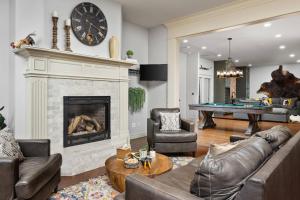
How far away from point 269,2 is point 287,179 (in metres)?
3.37

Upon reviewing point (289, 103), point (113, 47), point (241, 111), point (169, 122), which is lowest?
point (169, 122)

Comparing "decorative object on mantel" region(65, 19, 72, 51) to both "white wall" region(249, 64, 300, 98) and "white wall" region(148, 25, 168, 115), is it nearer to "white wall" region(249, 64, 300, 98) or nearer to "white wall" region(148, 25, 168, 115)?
"white wall" region(148, 25, 168, 115)

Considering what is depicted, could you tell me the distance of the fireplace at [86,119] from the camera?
3285mm

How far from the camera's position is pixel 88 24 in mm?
3631

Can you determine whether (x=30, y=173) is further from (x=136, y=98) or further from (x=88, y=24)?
(x=136, y=98)

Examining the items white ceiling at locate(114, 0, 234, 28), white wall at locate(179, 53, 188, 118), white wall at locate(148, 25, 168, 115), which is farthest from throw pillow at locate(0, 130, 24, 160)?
white wall at locate(179, 53, 188, 118)

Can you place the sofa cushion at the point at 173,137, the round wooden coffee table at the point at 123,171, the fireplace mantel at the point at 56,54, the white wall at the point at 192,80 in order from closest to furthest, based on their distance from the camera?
the round wooden coffee table at the point at 123,171, the fireplace mantel at the point at 56,54, the sofa cushion at the point at 173,137, the white wall at the point at 192,80

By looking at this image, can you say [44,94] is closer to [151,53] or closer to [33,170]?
[33,170]

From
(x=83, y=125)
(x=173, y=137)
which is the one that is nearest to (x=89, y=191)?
(x=83, y=125)

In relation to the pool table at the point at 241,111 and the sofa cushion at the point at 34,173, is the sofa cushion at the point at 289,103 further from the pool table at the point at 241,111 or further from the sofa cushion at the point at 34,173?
the sofa cushion at the point at 34,173

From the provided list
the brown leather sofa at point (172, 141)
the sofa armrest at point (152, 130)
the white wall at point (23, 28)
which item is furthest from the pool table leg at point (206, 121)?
the white wall at point (23, 28)

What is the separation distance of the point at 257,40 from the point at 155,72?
12.3ft

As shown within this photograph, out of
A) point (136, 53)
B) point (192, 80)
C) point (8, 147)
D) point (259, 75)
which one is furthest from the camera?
point (259, 75)

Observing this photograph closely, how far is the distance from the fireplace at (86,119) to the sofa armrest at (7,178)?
150cm
